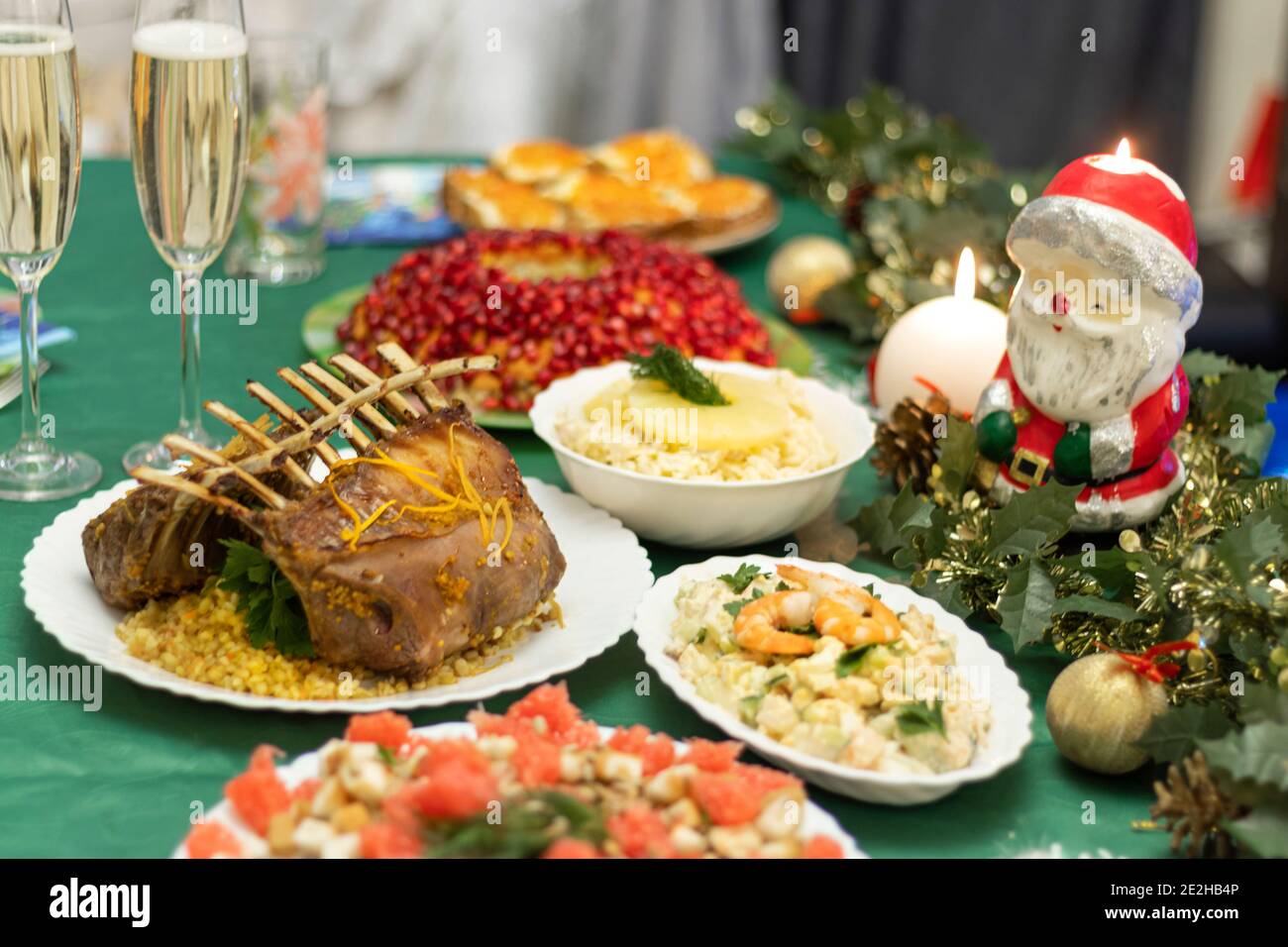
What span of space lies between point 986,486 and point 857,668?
38cm

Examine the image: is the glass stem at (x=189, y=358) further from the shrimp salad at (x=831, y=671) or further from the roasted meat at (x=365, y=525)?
the shrimp salad at (x=831, y=671)

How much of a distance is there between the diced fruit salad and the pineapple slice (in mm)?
476

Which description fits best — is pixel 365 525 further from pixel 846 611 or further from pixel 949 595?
pixel 949 595

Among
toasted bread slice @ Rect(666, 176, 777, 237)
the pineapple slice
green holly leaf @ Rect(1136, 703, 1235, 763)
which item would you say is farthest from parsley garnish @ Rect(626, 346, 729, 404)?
toasted bread slice @ Rect(666, 176, 777, 237)

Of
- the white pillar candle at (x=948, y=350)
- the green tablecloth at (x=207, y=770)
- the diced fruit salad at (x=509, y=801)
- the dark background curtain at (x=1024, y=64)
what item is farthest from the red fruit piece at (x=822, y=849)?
the dark background curtain at (x=1024, y=64)

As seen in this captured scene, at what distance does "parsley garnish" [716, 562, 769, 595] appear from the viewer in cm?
124

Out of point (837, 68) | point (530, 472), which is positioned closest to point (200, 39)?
point (530, 472)

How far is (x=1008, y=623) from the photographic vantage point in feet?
4.12

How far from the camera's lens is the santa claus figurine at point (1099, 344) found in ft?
4.11

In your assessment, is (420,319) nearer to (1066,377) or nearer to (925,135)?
(1066,377)

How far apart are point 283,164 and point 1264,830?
1.61 m

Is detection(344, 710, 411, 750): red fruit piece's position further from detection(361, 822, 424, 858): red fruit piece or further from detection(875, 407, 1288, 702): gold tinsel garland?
detection(875, 407, 1288, 702): gold tinsel garland

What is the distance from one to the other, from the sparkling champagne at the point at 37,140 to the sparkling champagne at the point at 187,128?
0.08 metres

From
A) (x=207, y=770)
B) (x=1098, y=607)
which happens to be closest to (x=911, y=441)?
(x=1098, y=607)
